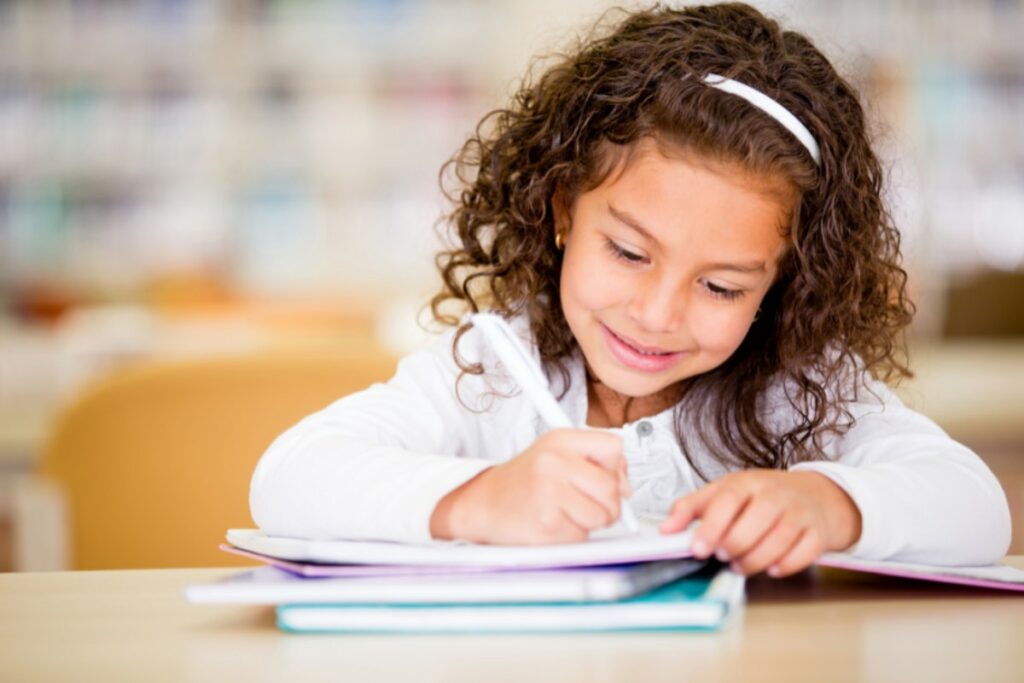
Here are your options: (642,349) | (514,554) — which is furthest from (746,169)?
(514,554)

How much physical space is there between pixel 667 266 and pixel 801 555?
296mm

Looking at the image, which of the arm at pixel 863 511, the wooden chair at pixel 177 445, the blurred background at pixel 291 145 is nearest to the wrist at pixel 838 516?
the arm at pixel 863 511

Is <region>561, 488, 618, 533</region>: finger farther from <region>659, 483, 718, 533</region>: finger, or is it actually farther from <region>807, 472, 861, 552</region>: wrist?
<region>807, 472, 861, 552</region>: wrist

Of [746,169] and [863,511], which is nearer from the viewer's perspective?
[863,511]

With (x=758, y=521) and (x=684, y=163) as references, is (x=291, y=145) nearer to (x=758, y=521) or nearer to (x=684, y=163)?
(x=684, y=163)

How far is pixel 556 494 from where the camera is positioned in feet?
2.31

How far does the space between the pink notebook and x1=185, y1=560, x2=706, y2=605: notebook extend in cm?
14

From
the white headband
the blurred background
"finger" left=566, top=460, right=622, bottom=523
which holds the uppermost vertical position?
the blurred background

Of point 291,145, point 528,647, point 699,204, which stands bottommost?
point 528,647

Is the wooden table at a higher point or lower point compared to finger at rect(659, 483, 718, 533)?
lower

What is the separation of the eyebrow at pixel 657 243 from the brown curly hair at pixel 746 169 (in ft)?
0.18

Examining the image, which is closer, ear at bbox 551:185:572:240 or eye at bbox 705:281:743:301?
eye at bbox 705:281:743:301

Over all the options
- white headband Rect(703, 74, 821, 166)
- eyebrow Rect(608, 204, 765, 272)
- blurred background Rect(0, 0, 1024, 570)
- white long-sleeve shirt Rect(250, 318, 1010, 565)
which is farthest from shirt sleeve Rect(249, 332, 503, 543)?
blurred background Rect(0, 0, 1024, 570)

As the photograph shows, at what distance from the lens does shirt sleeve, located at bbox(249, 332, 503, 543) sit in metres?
0.76
